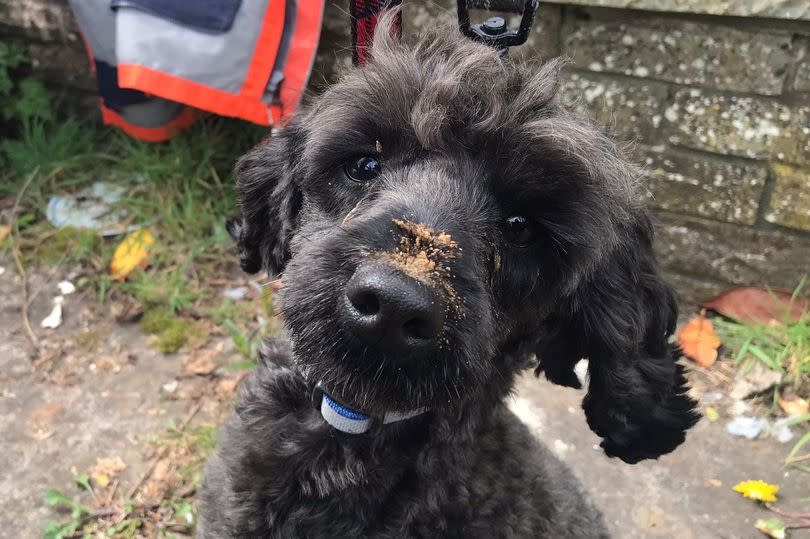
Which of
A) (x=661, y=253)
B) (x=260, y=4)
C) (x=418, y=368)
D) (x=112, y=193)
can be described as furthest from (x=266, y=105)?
(x=418, y=368)

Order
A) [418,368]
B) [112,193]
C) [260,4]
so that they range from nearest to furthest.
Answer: [418,368]
[260,4]
[112,193]

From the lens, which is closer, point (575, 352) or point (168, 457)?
point (575, 352)

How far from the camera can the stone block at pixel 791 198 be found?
3496 millimetres

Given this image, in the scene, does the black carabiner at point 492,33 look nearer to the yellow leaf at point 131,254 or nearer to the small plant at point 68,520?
the small plant at point 68,520

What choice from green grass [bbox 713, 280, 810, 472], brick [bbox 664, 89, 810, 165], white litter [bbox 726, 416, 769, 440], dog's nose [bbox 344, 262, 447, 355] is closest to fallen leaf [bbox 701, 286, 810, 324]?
green grass [bbox 713, 280, 810, 472]

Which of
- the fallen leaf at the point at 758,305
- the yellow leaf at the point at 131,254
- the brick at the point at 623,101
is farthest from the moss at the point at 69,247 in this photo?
the fallen leaf at the point at 758,305

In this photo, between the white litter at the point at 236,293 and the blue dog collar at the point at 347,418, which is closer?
the blue dog collar at the point at 347,418

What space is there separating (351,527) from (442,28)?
4.29 ft

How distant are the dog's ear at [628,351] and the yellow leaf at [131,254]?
2.70 metres

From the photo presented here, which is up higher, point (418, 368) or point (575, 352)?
point (418, 368)

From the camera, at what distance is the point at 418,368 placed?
144 centimetres

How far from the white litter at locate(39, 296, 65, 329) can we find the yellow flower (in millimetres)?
3331

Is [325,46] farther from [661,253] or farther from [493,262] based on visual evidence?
[493,262]

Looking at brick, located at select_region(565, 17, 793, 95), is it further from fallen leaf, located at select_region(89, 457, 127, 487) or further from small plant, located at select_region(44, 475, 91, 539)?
small plant, located at select_region(44, 475, 91, 539)
